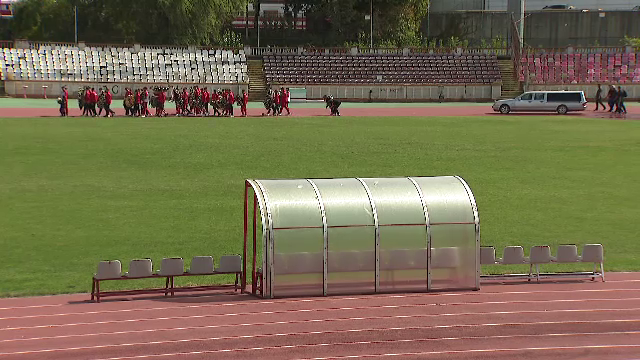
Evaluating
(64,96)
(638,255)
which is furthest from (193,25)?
(638,255)

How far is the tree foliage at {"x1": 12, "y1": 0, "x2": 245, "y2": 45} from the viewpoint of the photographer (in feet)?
264

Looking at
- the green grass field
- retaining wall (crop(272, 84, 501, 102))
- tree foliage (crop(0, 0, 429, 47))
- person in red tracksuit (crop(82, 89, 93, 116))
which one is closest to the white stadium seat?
tree foliage (crop(0, 0, 429, 47))

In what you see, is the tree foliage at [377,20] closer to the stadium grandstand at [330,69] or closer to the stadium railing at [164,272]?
the stadium grandstand at [330,69]

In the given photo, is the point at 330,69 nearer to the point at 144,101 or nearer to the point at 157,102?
the point at 157,102

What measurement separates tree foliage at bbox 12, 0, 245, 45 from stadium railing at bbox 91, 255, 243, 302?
63004 mm

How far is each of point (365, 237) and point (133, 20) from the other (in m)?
68.2

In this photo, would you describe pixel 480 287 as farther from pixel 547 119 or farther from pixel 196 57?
pixel 196 57

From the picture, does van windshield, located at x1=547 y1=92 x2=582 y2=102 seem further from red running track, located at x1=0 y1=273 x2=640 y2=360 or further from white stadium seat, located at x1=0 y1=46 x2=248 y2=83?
red running track, located at x1=0 y1=273 x2=640 y2=360

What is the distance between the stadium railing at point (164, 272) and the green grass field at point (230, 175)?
1.01 meters

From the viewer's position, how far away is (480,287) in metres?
19.0

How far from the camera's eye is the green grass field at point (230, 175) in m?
22.5

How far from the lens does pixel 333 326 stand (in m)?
16.1

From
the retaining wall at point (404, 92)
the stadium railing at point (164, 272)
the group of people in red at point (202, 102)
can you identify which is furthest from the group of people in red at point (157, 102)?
the stadium railing at point (164, 272)

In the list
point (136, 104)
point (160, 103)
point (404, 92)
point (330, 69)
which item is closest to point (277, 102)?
point (160, 103)
